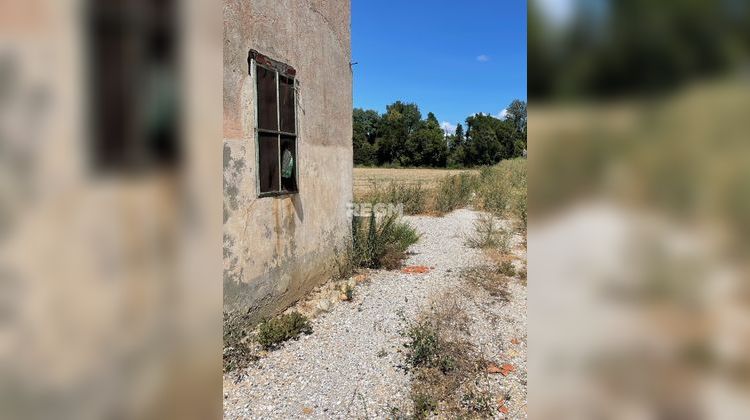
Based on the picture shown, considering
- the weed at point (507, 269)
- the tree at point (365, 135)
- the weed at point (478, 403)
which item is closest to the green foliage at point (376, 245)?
the weed at point (507, 269)

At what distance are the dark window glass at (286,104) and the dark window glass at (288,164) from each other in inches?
4.5

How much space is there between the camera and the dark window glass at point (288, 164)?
4184mm

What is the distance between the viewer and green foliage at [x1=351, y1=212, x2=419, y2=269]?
637 cm

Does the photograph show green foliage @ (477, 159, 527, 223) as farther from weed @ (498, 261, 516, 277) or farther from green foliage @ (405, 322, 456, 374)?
green foliage @ (405, 322, 456, 374)

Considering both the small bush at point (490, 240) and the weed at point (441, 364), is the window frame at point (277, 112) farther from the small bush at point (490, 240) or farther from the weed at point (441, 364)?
the small bush at point (490, 240)

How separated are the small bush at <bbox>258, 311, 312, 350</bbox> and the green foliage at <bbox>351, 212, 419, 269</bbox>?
2.12 meters

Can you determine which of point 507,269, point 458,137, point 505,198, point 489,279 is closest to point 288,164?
point 489,279

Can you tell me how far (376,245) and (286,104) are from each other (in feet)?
9.50
